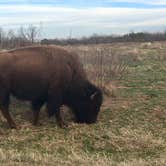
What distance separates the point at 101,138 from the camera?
1042 cm

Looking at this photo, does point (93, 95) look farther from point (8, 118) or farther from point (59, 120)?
point (8, 118)

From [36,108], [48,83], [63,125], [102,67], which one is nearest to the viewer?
[48,83]

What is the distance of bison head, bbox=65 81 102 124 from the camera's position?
12.1 metres

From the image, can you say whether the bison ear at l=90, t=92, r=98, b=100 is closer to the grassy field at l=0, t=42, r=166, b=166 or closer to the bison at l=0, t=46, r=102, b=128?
the bison at l=0, t=46, r=102, b=128

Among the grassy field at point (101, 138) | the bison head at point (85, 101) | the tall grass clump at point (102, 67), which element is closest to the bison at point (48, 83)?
the bison head at point (85, 101)

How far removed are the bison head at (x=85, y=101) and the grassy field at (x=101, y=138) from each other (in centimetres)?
31

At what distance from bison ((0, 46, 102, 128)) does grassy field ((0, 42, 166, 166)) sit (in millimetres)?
403

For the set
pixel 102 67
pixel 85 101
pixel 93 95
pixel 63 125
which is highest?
pixel 102 67

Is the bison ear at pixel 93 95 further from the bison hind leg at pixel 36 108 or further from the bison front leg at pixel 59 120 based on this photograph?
the bison hind leg at pixel 36 108

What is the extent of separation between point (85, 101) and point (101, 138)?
77.3 inches

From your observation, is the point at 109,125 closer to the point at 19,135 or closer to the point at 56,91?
the point at 56,91

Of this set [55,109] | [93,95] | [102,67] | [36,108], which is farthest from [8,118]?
[102,67]

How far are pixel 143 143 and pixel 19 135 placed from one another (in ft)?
8.79

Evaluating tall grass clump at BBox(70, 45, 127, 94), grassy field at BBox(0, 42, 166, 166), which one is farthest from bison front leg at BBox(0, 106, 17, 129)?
tall grass clump at BBox(70, 45, 127, 94)
